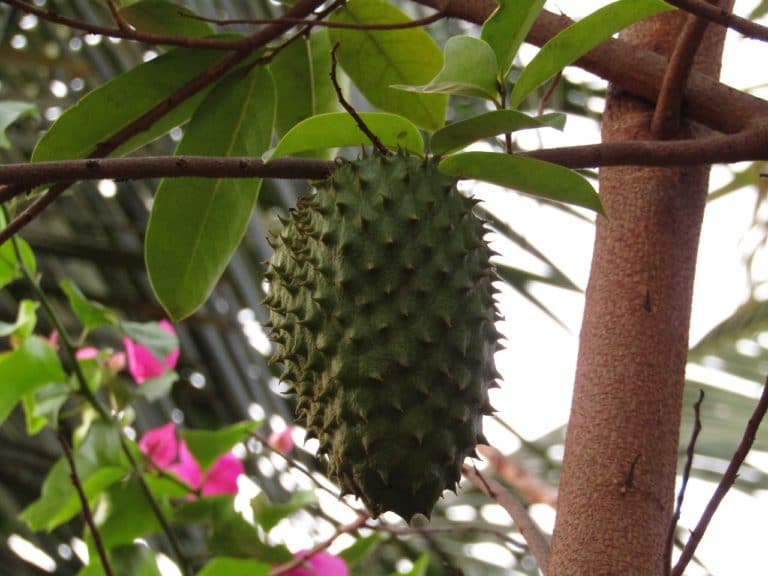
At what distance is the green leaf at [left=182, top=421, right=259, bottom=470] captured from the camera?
1.58m

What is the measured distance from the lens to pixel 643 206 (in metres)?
1.05

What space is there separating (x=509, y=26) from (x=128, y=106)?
0.43 m

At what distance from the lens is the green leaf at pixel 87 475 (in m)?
1.46

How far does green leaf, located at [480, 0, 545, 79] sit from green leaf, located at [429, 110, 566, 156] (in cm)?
9

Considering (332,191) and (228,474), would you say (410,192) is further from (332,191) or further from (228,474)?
(228,474)

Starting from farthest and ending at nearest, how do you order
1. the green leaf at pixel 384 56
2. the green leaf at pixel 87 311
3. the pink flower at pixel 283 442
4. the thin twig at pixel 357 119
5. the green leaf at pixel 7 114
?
the pink flower at pixel 283 442 < the green leaf at pixel 87 311 < the green leaf at pixel 7 114 < the green leaf at pixel 384 56 < the thin twig at pixel 357 119

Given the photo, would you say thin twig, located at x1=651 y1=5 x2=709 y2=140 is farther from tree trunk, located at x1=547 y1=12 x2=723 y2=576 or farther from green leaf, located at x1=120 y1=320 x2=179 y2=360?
green leaf, located at x1=120 y1=320 x2=179 y2=360

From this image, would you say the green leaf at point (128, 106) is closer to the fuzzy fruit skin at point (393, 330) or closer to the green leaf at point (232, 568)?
the fuzzy fruit skin at point (393, 330)

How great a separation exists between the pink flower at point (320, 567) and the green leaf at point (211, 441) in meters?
0.21

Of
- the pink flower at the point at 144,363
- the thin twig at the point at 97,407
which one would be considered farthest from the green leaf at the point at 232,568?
the pink flower at the point at 144,363

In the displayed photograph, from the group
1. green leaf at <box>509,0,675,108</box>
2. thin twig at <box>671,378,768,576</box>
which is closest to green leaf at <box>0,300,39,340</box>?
green leaf at <box>509,0,675,108</box>

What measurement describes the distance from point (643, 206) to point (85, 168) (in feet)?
1.82

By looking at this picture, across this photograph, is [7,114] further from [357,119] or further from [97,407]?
[357,119]

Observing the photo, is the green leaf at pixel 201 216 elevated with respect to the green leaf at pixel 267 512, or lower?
elevated
